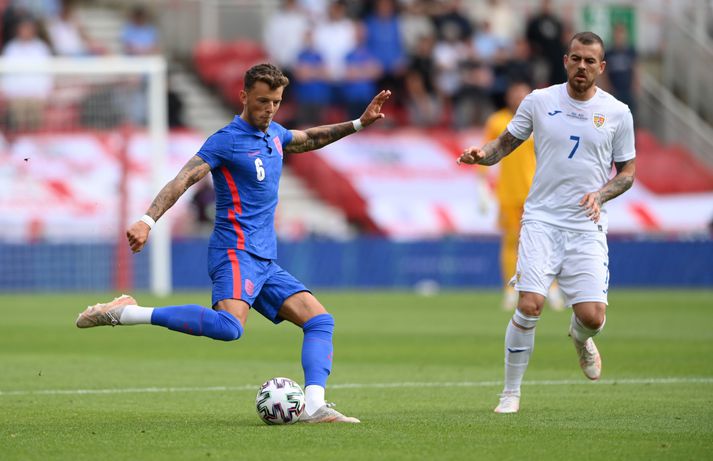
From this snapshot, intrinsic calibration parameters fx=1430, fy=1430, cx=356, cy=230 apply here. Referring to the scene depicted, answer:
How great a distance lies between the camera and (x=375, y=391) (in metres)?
11.3

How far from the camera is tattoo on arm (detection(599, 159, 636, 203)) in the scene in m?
9.66

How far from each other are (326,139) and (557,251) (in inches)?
70.0

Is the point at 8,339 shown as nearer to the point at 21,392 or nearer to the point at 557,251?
the point at 21,392

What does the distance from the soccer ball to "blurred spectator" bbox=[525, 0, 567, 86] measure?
2165 centimetres

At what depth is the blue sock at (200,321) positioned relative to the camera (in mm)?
9008

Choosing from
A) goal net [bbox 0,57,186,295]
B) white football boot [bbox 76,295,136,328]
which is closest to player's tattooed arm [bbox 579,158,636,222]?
white football boot [bbox 76,295,136,328]

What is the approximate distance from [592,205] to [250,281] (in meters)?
2.30

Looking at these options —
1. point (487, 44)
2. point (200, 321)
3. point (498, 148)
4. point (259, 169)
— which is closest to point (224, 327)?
point (200, 321)

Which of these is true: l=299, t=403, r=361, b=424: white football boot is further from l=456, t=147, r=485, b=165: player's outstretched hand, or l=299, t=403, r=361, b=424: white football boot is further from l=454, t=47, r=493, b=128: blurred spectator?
l=454, t=47, r=493, b=128: blurred spectator

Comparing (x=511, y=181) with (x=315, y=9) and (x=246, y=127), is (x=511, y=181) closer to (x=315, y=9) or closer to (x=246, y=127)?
(x=246, y=127)

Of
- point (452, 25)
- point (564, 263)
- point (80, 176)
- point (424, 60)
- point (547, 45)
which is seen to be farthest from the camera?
point (452, 25)

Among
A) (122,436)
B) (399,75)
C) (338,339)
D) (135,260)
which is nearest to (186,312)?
(122,436)

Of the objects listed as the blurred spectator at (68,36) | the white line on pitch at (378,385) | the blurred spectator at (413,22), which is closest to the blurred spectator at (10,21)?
the blurred spectator at (68,36)

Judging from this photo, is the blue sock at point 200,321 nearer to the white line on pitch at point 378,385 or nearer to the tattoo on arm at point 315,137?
the tattoo on arm at point 315,137
